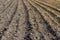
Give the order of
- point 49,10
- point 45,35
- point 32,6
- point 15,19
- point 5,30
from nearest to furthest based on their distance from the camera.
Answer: point 45,35 < point 5,30 < point 15,19 < point 49,10 < point 32,6

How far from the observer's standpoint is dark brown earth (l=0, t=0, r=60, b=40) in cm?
482

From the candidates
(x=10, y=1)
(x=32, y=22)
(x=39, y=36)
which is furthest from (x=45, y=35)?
(x=10, y=1)

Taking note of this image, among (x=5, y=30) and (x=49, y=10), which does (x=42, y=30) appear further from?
(x=49, y=10)

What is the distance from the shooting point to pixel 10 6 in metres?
7.36

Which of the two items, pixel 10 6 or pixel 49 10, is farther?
pixel 10 6

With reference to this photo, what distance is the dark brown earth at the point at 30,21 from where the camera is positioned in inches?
190

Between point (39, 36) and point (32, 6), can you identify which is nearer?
point (39, 36)

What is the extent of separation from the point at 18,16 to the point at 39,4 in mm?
1298

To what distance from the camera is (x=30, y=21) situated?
18.3 feet

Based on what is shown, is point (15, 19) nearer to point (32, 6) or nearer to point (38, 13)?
point (38, 13)

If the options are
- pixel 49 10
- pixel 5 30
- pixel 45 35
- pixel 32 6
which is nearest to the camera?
pixel 45 35

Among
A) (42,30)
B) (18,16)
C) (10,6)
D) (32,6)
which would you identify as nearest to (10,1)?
(10,6)

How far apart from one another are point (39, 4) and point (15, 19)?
1568mm

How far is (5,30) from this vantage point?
5.17 m
